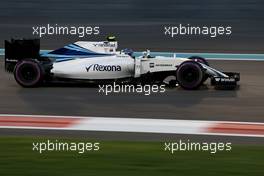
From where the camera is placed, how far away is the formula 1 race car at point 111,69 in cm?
1158

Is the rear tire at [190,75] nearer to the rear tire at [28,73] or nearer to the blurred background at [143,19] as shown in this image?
the rear tire at [28,73]

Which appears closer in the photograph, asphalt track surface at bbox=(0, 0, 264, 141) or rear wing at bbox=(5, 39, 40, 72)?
asphalt track surface at bbox=(0, 0, 264, 141)

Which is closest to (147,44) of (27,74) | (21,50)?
(21,50)

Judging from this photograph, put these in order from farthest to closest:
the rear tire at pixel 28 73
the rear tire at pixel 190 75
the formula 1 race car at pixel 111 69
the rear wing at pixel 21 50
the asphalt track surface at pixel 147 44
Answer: the rear wing at pixel 21 50, the rear tire at pixel 28 73, the formula 1 race car at pixel 111 69, the rear tire at pixel 190 75, the asphalt track surface at pixel 147 44

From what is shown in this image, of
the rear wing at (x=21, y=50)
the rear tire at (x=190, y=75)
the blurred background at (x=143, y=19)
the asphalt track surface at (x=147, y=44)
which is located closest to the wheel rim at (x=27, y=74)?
the asphalt track surface at (x=147, y=44)

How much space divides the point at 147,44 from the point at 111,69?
6215mm

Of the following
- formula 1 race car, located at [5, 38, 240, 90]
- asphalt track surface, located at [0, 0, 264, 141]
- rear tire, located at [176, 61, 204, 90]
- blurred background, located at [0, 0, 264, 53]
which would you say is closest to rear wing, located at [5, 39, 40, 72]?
formula 1 race car, located at [5, 38, 240, 90]

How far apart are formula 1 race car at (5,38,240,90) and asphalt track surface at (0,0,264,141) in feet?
0.61

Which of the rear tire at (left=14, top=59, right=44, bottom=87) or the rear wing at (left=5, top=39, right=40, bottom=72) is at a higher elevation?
the rear wing at (left=5, top=39, right=40, bottom=72)

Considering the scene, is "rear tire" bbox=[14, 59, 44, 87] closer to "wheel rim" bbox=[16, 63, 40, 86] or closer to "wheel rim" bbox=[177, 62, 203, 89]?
"wheel rim" bbox=[16, 63, 40, 86]

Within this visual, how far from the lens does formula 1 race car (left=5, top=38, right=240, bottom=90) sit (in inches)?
456

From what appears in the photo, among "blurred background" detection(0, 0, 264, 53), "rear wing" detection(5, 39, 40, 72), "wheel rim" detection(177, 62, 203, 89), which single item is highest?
"blurred background" detection(0, 0, 264, 53)

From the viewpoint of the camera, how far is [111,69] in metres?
11.7

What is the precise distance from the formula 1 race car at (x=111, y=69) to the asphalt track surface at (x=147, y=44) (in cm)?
18
